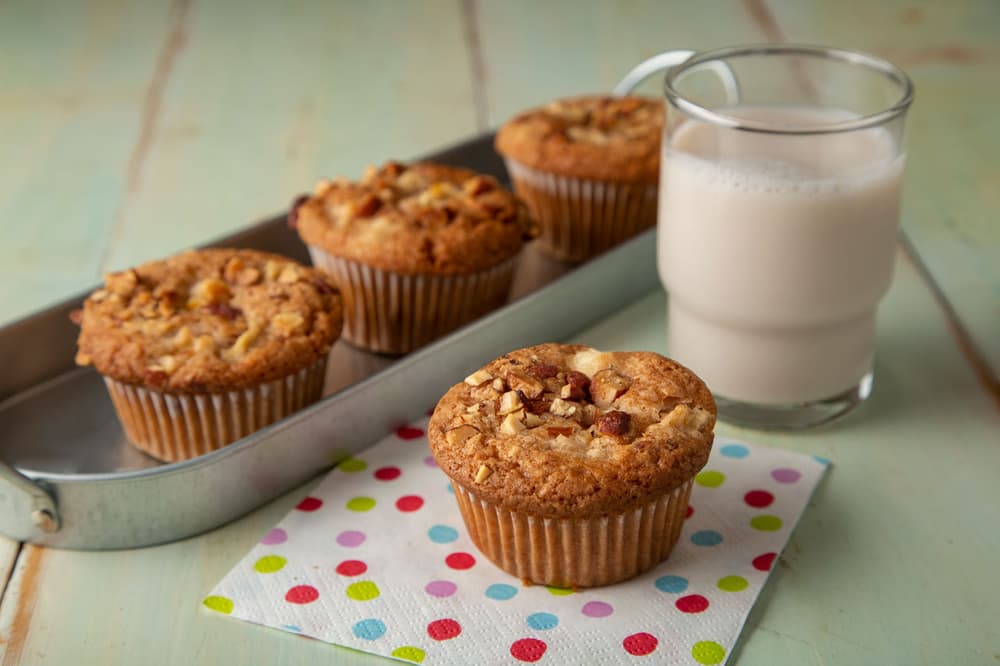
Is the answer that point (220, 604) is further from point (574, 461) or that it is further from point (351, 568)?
point (574, 461)

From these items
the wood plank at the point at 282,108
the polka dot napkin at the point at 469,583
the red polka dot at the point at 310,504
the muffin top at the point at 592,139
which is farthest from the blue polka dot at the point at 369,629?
the wood plank at the point at 282,108

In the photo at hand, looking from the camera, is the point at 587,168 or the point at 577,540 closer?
the point at 577,540

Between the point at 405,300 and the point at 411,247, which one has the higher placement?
the point at 411,247

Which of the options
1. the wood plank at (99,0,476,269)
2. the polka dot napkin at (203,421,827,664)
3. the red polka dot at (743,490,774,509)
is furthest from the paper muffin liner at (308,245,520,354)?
the red polka dot at (743,490,774,509)

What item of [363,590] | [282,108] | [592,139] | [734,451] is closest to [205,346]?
[363,590]

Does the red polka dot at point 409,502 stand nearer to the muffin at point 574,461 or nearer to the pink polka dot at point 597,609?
the muffin at point 574,461

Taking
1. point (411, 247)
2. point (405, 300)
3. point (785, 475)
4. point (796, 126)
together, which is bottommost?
point (785, 475)
